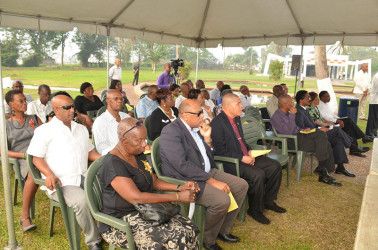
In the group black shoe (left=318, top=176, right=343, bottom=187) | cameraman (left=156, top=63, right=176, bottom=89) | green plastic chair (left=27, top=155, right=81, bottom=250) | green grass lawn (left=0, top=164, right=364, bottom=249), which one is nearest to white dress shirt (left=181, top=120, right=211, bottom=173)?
green grass lawn (left=0, top=164, right=364, bottom=249)

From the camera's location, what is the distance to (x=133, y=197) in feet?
6.77

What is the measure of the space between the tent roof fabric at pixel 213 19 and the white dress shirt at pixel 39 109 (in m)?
1.75

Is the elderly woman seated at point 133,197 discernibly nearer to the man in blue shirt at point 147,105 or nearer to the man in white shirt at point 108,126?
the man in white shirt at point 108,126

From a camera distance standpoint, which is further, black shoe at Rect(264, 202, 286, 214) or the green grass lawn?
black shoe at Rect(264, 202, 286, 214)

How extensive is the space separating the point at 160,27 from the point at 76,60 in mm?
39302

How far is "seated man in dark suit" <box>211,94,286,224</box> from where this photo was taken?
3463mm

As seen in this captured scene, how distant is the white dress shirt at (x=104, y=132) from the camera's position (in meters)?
3.44

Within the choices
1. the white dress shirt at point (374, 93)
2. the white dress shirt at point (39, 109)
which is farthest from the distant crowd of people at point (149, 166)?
the white dress shirt at point (374, 93)

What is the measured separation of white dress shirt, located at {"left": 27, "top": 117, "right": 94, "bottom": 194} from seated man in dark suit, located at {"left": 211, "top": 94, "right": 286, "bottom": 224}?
1.57 meters

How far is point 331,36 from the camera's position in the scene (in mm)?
7191

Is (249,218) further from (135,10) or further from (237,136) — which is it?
(135,10)

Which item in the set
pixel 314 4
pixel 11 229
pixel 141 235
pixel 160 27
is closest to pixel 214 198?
pixel 141 235

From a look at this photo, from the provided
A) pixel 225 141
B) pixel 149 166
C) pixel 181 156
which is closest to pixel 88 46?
pixel 225 141

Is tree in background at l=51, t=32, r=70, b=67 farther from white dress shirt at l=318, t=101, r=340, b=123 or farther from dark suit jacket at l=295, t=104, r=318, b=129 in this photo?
dark suit jacket at l=295, t=104, r=318, b=129
